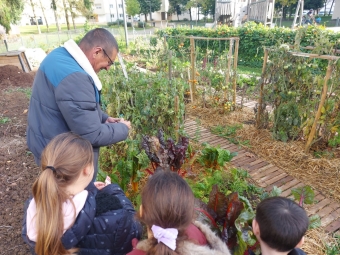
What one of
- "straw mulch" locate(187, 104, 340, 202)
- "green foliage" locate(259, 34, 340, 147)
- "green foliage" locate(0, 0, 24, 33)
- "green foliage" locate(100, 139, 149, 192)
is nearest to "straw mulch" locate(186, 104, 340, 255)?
"straw mulch" locate(187, 104, 340, 202)

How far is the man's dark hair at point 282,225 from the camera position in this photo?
4.24 feet

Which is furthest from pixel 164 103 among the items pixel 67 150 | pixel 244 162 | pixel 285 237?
pixel 285 237

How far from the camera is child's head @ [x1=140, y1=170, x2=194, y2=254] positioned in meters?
1.12

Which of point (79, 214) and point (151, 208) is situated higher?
point (151, 208)

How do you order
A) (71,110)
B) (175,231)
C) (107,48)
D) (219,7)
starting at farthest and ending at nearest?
(219,7) → (107,48) → (71,110) → (175,231)

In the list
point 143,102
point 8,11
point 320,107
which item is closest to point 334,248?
point 320,107

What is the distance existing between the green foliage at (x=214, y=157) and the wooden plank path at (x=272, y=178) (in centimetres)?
51

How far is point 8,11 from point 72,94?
48.2ft

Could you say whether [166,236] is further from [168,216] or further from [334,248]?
[334,248]

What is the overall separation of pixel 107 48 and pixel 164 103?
1.70 metres

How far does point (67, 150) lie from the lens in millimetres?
1325

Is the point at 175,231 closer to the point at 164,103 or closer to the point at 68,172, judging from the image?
the point at 68,172

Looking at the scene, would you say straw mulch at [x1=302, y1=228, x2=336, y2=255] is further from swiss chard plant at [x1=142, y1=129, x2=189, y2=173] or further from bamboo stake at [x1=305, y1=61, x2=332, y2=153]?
bamboo stake at [x1=305, y1=61, x2=332, y2=153]

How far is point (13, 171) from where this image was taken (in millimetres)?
3678
